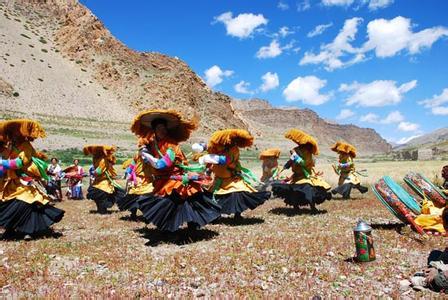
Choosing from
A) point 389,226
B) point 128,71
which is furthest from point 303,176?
point 128,71

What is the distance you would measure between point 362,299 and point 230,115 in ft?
261

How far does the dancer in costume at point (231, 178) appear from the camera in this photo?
10086mm

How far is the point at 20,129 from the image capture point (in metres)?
8.84

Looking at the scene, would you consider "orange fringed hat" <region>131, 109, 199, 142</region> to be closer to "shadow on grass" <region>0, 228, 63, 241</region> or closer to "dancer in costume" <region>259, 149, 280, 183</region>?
"shadow on grass" <region>0, 228, 63, 241</region>

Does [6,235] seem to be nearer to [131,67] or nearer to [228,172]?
[228,172]

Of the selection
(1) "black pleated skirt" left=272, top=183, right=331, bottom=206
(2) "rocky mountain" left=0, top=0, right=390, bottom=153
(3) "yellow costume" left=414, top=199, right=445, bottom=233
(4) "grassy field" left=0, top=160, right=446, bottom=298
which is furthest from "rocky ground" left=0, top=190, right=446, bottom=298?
(2) "rocky mountain" left=0, top=0, right=390, bottom=153

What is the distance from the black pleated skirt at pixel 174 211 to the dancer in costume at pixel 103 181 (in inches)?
223

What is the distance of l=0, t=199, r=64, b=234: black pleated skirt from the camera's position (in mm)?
8914

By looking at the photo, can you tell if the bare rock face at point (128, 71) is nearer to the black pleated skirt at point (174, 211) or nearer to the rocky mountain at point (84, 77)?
the rocky mountain at point (84, 77)

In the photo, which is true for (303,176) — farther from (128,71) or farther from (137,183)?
(128,71)

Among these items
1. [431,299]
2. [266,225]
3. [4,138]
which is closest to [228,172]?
[266,225]

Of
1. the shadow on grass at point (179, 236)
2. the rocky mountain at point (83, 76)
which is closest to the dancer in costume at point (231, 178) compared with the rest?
the shadow on grass at point (179, 236)

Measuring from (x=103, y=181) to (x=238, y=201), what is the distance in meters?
5.60

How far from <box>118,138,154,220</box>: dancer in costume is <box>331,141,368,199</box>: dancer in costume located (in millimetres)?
7776
